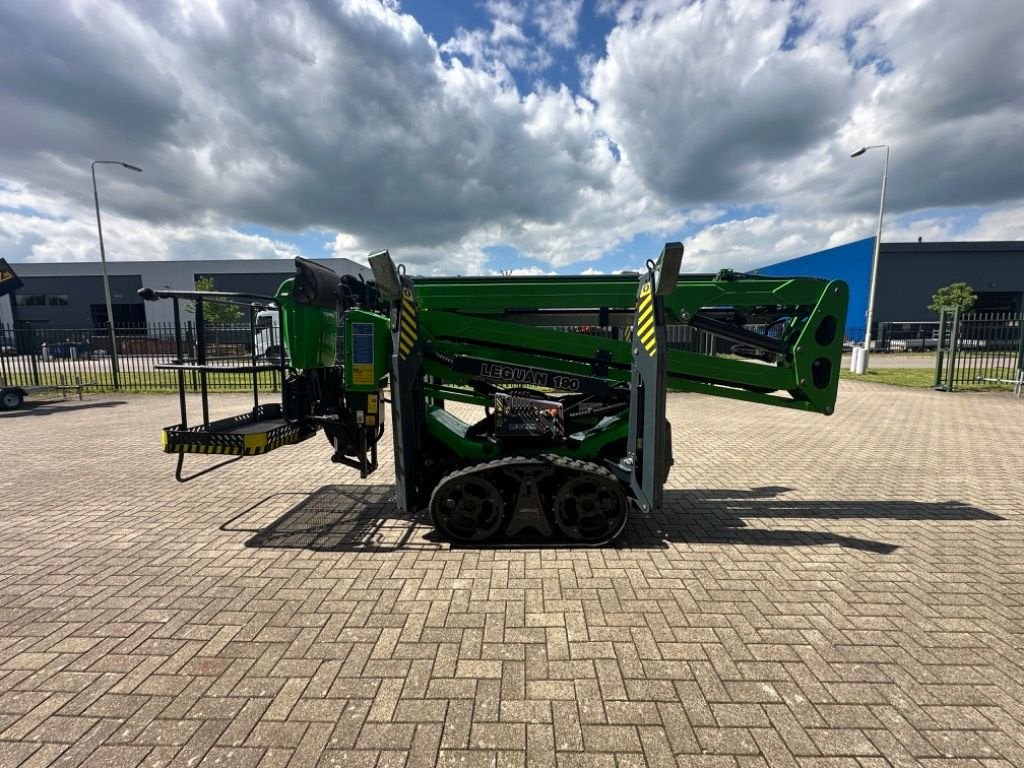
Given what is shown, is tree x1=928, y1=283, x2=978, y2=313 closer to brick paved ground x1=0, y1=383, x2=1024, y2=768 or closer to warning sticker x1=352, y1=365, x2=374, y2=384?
brick paved ground x1=0, y1=383, x2=1024, y2=768

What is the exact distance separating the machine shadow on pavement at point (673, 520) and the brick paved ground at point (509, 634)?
0.03 meters

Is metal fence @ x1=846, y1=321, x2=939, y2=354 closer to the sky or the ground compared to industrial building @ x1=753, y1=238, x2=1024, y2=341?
closer to the ground

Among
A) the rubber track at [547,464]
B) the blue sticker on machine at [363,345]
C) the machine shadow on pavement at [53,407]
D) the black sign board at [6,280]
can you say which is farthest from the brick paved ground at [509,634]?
the black sign board at [6,280]

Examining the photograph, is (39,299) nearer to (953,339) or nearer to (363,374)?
(363,374)

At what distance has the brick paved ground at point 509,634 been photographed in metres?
2.04

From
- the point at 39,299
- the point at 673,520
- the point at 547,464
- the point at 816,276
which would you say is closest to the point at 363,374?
the point at 547,464

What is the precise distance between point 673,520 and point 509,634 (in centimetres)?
242

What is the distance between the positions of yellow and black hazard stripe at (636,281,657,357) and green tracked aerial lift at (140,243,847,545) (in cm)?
2

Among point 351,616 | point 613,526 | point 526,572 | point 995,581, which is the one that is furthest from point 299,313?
point 995,581

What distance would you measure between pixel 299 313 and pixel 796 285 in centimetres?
466

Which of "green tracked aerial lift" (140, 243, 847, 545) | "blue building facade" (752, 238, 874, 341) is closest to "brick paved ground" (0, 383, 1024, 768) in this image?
"green tracked aerial lift" (140, 243, 847, 545)

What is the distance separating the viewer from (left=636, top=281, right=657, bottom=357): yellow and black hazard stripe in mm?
3641

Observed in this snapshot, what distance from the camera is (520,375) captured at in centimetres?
421

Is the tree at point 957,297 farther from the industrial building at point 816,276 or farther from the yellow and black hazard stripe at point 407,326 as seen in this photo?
the yellow and black hazard stripe at point 407,326
